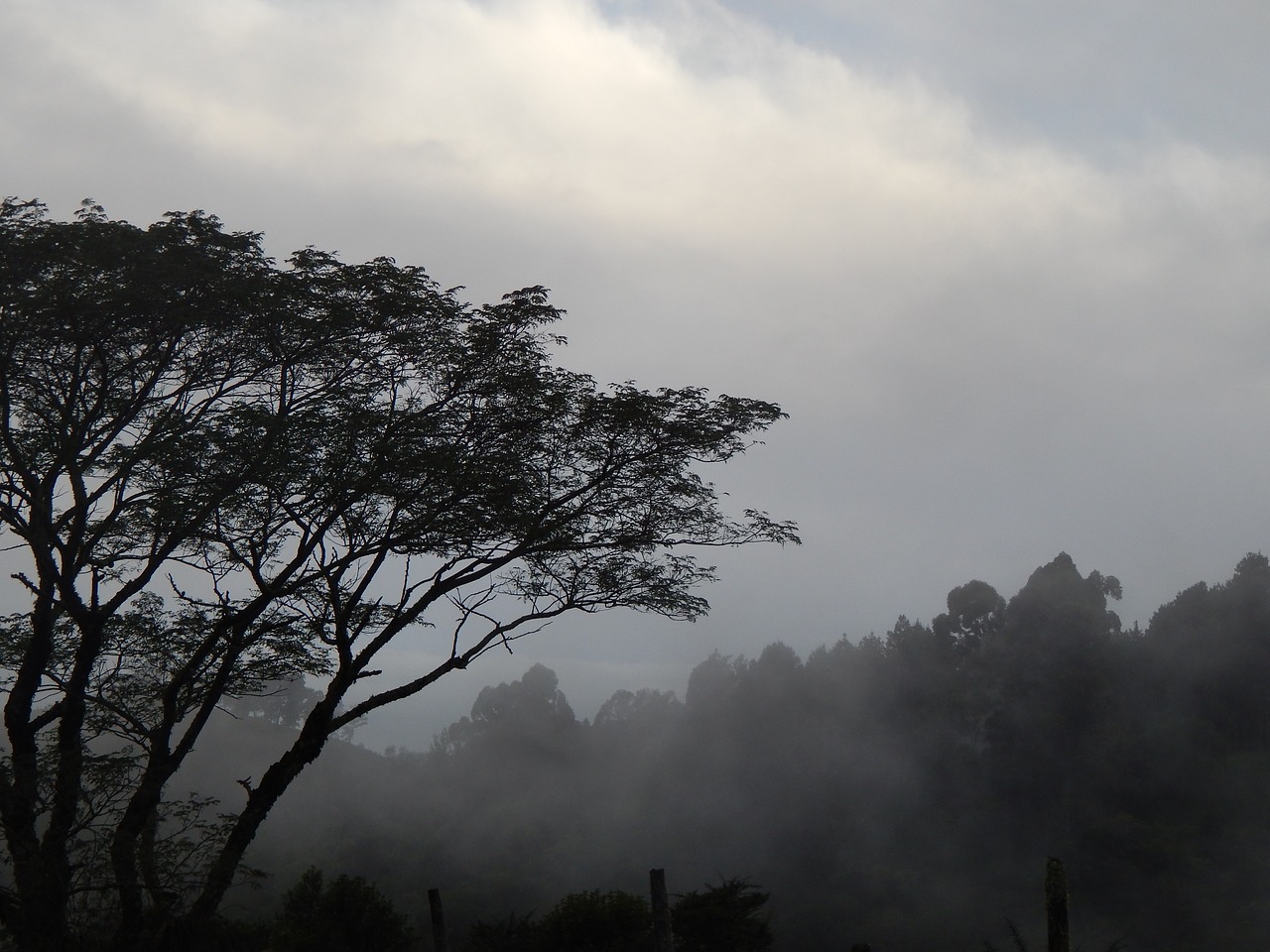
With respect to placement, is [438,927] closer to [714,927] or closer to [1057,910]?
[714,927]

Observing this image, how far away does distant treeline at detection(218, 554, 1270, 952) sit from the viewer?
40.3 metres

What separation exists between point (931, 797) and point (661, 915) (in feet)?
122

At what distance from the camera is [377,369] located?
1384 centimetres

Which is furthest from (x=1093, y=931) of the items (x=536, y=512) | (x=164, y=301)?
(x=164, y=301)

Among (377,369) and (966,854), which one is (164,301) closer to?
(377,369)


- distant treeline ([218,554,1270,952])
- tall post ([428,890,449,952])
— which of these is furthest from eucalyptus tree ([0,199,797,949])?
distant treeline ([218,554,1270,952])

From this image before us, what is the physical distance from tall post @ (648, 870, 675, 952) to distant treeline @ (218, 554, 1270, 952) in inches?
1127

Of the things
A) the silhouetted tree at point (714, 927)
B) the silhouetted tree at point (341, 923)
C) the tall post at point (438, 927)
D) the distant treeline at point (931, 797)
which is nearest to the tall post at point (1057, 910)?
the tall post at point (438, 927)

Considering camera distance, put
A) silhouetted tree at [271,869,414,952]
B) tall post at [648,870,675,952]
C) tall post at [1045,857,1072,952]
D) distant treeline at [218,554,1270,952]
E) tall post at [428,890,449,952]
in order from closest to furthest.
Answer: tall post at [1045,857,1072,952] < tall post at [648,870,675,952] < tall post at [428,890,449,952] < silhouetted tree at [271,869,414,952] < distant treeline at [218,554,1270,952]

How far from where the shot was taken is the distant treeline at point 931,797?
4031cm

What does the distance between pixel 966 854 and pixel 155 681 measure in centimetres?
3914

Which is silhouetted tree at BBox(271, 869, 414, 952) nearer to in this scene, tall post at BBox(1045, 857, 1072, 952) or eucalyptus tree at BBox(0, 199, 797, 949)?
eucalyptus tree at BBox(0, 199, 797, 949)

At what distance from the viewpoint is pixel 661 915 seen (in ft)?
46.6

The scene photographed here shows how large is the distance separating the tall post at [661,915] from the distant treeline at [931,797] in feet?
93.9
